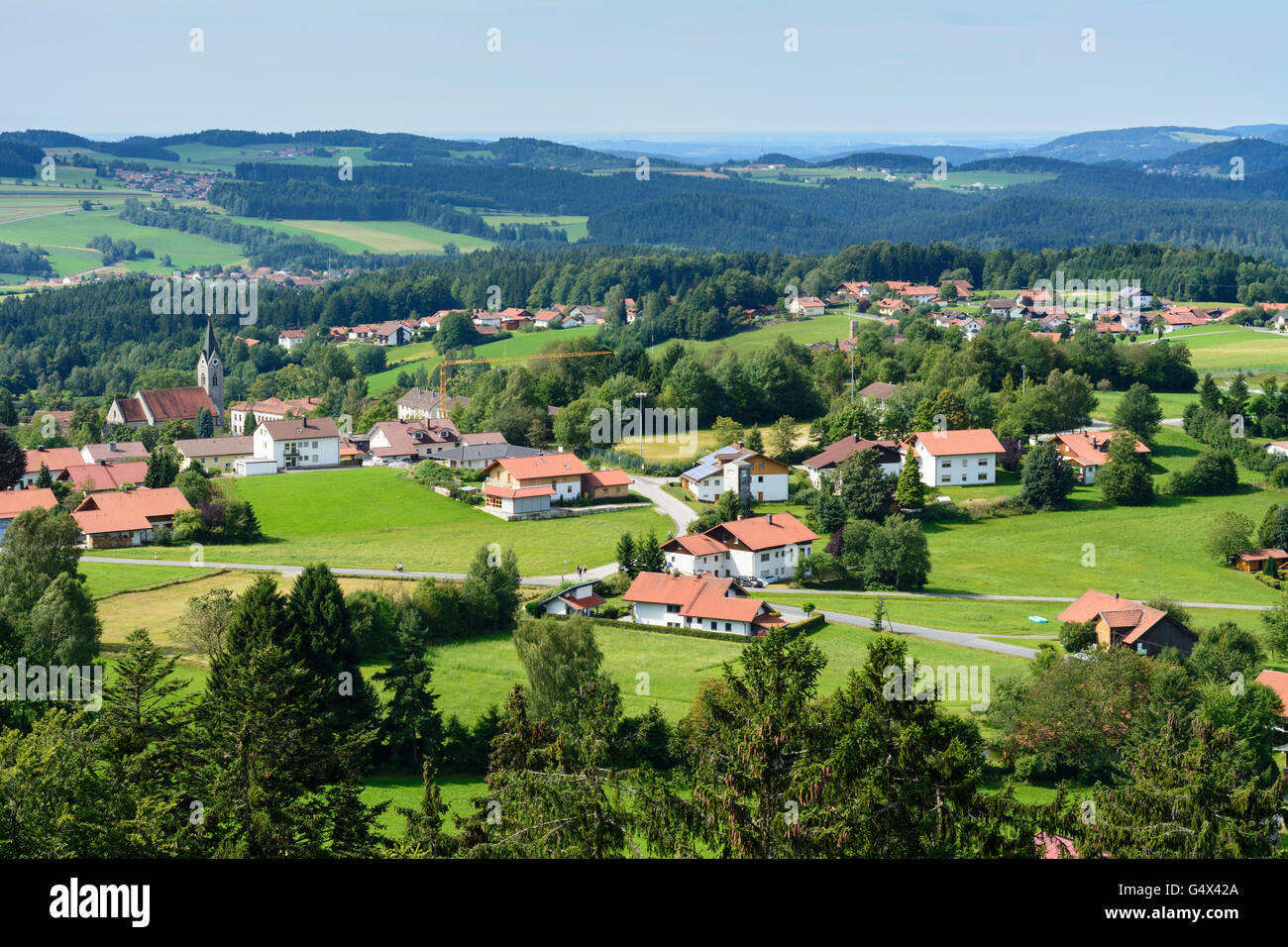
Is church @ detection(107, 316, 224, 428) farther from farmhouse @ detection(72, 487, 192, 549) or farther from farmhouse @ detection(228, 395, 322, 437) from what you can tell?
farmhouse @ detection(72, 487, 192, 549)

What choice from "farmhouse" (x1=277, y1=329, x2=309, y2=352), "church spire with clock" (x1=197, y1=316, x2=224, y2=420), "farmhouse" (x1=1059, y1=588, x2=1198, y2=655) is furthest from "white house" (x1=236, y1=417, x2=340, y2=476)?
"farmhouse" (x1=277, y1=329, x2=309, y2=352)

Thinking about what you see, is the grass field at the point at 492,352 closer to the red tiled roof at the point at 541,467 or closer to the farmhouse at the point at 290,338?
the farmhouse at the point at 290,338

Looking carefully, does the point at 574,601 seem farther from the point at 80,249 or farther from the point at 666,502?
the point at 80,249

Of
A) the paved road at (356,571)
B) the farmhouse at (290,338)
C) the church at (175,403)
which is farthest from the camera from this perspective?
the farmhouse at (290,338)

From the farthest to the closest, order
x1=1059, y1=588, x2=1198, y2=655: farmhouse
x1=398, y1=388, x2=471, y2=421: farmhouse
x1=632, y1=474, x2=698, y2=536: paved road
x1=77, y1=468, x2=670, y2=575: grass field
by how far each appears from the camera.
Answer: x1=398, y1=388, x2=471, y2=421: farmhouse, x1=632, y1=474, x2=698, y2=536: paved road, x1=77, y1=468, x2=670, y2=575: grass field, x1=1059, y1=588, x2=1198, y2=655: farmhouse

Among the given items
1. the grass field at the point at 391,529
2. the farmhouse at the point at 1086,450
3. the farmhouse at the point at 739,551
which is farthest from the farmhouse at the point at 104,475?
the farmhouse at the point at 1086,450
